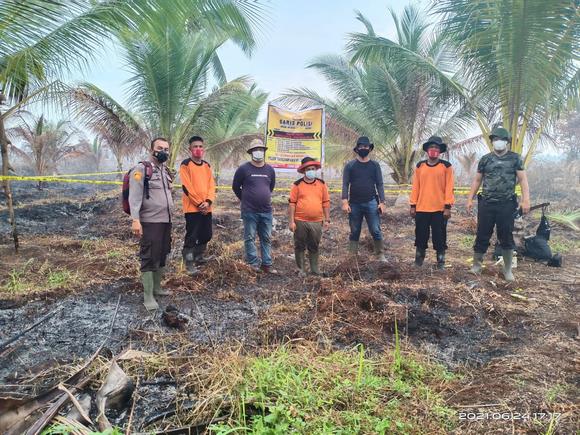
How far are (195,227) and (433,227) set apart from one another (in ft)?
10.1

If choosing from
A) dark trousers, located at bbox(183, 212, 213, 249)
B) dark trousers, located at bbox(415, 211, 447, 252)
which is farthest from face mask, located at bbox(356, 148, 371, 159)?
dark trousers, located at bbox(183, 212, 213, 249)

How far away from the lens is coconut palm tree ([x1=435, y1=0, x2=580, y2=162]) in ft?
15.9

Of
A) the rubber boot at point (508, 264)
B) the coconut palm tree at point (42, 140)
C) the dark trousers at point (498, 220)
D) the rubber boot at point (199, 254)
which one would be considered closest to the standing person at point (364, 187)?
the dark trousers at point (498, 220)

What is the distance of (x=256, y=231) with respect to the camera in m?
4.95

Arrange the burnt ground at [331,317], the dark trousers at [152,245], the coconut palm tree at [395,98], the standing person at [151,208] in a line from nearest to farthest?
the burnt ground at [331,317] → the standing person at [151,208] → the dark trousers at [152,245] → the coconut palm tree at [395,98]

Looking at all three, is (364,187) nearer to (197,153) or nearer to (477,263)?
(477,263)

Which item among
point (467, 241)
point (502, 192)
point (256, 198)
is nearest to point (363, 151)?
point (256, 198)

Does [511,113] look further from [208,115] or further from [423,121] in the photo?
[208,115]

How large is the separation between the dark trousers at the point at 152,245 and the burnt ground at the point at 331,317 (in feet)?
1.38

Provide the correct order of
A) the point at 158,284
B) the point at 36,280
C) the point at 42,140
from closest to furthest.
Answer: the point at 158,284, the point at 36,280, the point at 42,140

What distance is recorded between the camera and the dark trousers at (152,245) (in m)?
3.65

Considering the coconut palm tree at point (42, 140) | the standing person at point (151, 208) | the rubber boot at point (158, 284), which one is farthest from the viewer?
the coconut palm tree at point (42, 140)

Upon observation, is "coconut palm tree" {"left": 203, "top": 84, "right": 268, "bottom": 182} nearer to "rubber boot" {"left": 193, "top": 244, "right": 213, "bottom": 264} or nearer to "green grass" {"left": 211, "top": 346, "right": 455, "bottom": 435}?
"rubber boot" {"left": 193, "top": 244, "right": 213, "bottom": 264}

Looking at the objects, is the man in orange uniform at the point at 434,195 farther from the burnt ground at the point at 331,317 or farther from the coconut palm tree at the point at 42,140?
the coconut palm tree at the point at 42,140
